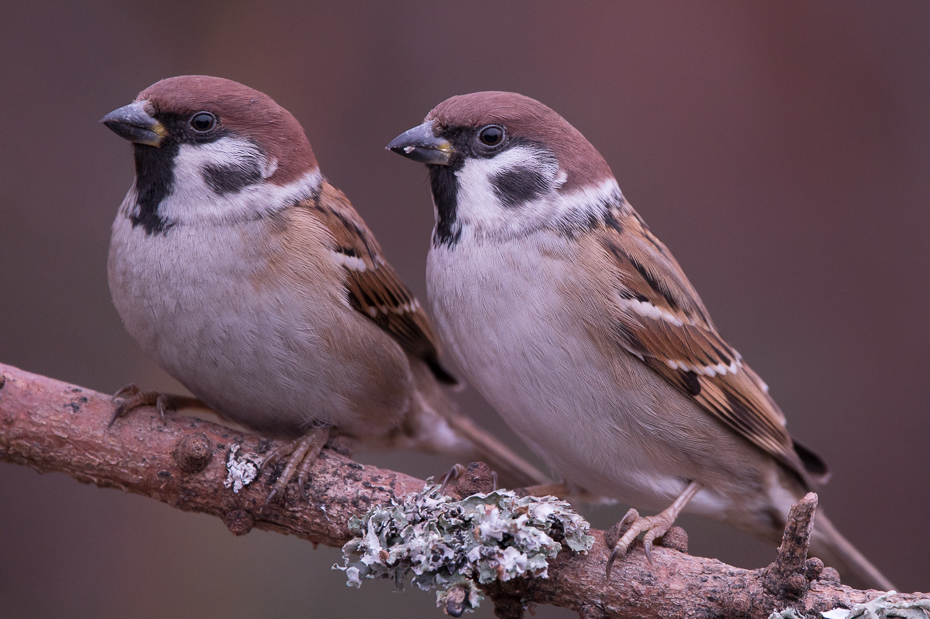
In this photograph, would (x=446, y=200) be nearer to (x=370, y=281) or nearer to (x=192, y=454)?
(x=370, y=281)

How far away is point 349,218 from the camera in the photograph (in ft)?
8.40

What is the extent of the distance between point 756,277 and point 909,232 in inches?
25.3

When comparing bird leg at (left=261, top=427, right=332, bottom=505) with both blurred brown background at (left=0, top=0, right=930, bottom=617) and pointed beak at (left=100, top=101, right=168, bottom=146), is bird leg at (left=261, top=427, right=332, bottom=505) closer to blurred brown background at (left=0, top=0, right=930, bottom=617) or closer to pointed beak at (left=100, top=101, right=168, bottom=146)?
pointed beak at (left=100, top=101, right=168, bottom=146)

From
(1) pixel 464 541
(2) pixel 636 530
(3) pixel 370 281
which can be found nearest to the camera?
(1) pixel 464 541

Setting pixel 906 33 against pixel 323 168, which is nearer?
pixel 906 33

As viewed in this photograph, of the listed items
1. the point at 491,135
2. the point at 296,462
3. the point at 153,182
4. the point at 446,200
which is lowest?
the point at 296,462

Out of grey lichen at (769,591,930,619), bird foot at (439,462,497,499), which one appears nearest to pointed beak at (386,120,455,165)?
bird foot at (439,462,497,499)

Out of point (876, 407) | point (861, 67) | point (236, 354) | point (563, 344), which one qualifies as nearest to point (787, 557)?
point (563, 344)

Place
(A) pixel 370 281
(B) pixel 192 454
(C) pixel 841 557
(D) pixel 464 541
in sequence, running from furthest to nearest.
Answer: (C) pixel 841 557, (A) pixel 370 281, (B) pixel 192 454, (D) pixel 464 541

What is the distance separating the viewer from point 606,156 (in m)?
3.69

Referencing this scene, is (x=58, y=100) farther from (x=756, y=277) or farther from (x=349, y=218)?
(x=756, y=277)

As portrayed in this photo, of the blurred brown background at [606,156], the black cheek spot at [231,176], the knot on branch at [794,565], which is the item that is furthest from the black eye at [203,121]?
the knot on branch at [794,565]

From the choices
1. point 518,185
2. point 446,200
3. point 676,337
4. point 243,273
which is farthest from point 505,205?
point 243,273

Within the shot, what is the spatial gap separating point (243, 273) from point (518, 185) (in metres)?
0.80
